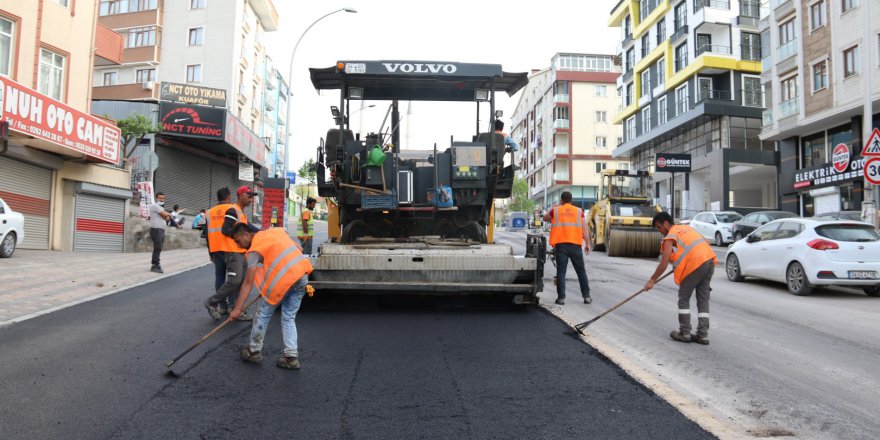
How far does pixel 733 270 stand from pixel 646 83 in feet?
102

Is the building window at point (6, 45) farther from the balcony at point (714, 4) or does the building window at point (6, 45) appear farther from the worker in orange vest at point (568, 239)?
the balcony at point (714, 4)

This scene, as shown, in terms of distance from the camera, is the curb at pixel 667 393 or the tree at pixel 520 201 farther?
the tree at pixel 520 201

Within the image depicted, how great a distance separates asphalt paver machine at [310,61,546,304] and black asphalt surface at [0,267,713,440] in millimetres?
545

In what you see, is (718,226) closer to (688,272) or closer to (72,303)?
(688,272)

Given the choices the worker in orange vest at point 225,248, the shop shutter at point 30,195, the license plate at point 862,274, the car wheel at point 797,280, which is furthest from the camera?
the shop shutter at point 30,195

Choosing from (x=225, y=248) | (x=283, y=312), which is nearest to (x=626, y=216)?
(x=225, y=248)

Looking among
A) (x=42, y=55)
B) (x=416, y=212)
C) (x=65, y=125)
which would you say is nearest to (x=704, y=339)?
(x=416, y=212)

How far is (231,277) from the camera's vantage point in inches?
274

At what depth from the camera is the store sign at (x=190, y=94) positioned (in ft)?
96.6

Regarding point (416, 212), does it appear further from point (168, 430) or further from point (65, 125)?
point (65, 125)

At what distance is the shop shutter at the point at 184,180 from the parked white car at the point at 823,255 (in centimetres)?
2294

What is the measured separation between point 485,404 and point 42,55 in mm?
17260

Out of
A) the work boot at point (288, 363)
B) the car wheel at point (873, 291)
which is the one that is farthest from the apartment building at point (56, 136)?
the car wheel at point (873, 291)

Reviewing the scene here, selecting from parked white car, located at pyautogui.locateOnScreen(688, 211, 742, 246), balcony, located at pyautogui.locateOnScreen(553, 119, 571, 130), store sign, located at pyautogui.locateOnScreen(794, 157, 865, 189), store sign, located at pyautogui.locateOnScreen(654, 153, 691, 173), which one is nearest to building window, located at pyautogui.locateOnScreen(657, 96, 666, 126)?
store sign, located at pyautogui.locateOnScreen(654, 153, 691, 173)
